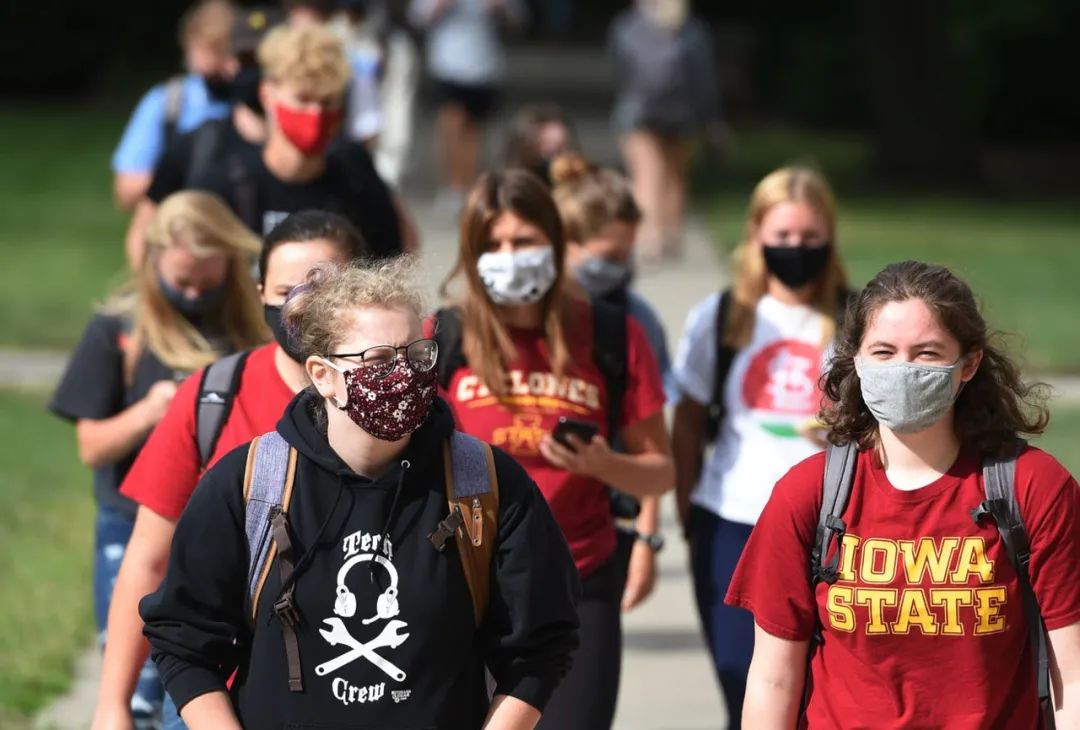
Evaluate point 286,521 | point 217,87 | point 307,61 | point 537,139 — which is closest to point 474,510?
point 286,521

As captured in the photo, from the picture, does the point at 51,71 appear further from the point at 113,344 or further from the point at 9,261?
the point at 113,344

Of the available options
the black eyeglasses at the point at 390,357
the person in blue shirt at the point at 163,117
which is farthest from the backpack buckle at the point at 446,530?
the person in blue shirt at the point at 163,117

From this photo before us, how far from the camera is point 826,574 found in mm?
3930

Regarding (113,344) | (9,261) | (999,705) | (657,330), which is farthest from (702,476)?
(9,261)

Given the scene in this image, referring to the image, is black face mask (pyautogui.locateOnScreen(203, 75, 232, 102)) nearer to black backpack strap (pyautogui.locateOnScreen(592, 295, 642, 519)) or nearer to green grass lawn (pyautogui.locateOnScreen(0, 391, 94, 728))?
green grass lawn (pyautogui.locateOnScreen(0, 391, 94, 728))

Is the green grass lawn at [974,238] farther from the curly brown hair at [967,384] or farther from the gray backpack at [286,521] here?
the gray backpack at [286,521]

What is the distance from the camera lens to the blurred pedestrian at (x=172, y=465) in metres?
4.39

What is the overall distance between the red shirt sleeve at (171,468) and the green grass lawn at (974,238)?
1016cm

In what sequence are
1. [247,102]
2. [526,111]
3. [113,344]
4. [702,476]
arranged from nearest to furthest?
[113,344]
[702,476]
[247,102]
[526,111]

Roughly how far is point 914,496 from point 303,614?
3.94 feet

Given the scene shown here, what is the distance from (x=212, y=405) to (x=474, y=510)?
920mm

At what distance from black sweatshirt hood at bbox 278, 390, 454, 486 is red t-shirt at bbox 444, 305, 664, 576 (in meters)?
1.27

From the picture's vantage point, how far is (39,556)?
31.1ft

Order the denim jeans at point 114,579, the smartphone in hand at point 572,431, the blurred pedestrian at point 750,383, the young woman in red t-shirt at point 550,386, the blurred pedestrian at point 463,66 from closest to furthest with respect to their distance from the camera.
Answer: the smartphone in hand at point 572,431, the young woman in red t-shirt at point 550,386, the denim jeans at point 114,579, the blurred pedestrian at point 750,383, the blurred pedestrian at point 463,66
